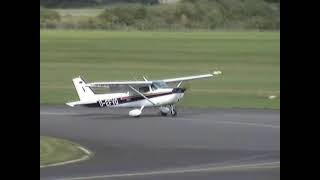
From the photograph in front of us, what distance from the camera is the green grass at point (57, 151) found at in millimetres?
14610

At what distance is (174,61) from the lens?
6481 cm

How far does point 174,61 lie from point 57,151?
161 feet

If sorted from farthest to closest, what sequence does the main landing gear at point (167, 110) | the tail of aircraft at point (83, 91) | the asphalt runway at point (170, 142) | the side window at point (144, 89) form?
the tail of aircraft at point (83, 91) < the side window at point (144, 89) < the main landing gear at point (167, 110) < the asphalt runway at point (170, 142)

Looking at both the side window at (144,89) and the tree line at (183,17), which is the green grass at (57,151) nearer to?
the side window at (144,89)

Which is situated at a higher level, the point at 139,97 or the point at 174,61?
A: the point at 174,61

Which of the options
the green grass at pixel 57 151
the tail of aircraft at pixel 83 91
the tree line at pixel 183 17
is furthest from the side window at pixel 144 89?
the tree line at pixel 183 17

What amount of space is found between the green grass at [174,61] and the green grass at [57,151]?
11779 millimetres

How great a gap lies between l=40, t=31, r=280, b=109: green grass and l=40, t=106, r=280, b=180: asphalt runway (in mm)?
4614

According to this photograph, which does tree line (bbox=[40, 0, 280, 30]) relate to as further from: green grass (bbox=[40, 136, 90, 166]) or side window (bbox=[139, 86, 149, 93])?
green grass (bbox=[40, 136, 90, 166])

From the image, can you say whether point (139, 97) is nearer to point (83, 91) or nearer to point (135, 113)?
point (135, 113)

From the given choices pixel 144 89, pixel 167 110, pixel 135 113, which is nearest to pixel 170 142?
pixel 135 113
